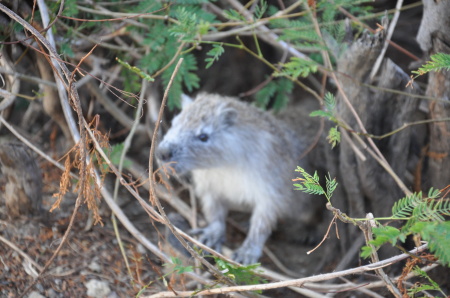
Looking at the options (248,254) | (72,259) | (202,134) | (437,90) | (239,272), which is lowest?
(248,254)

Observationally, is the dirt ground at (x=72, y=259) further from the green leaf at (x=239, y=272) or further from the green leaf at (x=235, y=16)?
the green leaf at (x=235, y=16)

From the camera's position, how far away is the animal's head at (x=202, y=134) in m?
3.79

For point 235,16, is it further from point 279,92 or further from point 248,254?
point 248,254

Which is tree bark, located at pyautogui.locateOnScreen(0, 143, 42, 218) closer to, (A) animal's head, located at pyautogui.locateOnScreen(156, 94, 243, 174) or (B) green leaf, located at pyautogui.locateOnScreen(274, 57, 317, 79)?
(A) animal's head, located at pyautogui.locateOnScreen(156, 94, 243, 174)

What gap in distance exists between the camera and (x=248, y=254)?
4.00m

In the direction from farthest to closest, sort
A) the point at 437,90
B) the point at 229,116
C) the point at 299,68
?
the point at 229,116, the point at 437,90, the point at 299,68

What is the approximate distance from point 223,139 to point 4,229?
1628 mm

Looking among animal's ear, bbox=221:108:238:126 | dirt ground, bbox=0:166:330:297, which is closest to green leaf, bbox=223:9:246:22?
animal's ear, bbox=221:108:238:126

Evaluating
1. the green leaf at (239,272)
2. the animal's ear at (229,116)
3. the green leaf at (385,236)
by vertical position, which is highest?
the green leaf at (385,236)

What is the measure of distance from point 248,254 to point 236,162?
693 mm

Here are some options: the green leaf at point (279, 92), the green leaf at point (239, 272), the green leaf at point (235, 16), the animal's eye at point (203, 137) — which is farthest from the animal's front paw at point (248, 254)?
the green leaf at point (235, 16)

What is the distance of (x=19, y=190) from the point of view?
11.3 ft

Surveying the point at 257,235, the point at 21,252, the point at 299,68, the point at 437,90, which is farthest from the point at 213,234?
the point at 437,90

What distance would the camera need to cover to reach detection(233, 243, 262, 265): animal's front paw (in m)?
3.95
